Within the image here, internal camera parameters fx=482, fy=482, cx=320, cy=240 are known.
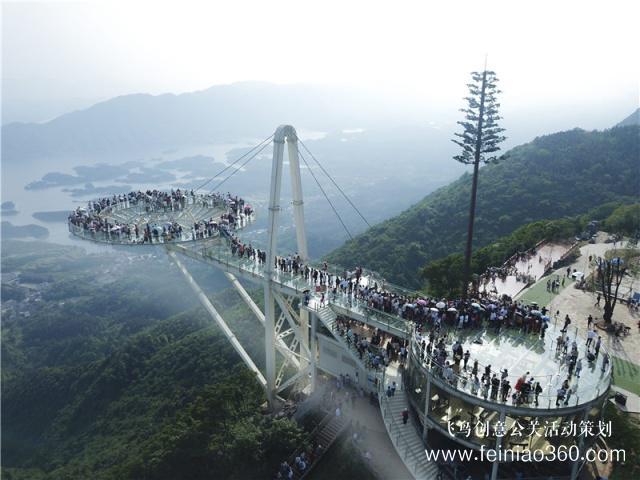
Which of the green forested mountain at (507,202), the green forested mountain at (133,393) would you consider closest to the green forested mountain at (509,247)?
the green forested mountain at (507,202)

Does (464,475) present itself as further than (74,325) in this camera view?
No

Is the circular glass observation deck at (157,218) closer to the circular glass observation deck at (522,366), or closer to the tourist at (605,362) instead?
the circular glass observation deck at (522,366)

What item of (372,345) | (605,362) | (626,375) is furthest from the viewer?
(626,375)

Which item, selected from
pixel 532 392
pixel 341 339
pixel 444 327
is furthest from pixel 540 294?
pixel 532 392

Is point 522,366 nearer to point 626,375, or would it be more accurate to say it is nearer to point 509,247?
point 626,375

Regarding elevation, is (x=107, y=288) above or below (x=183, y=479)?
below

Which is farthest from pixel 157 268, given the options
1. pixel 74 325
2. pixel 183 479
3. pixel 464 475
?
pixel 464 475

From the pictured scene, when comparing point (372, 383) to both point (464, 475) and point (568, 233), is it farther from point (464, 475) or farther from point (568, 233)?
point (568, 233)
